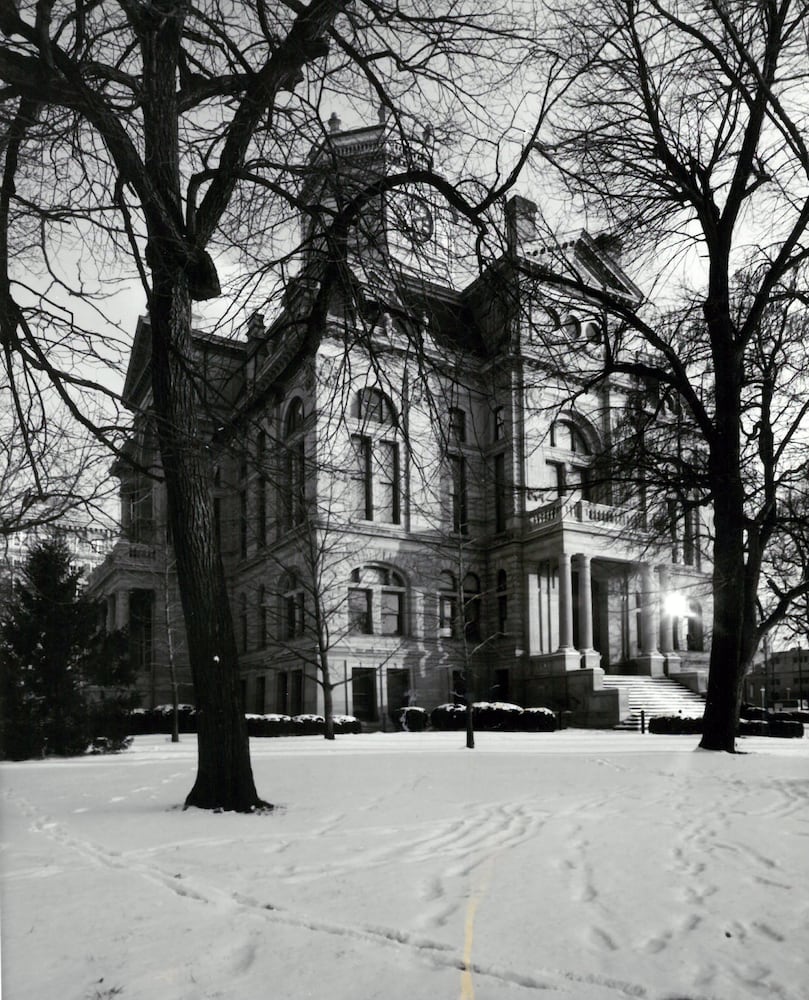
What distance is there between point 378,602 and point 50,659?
20841 millimetres

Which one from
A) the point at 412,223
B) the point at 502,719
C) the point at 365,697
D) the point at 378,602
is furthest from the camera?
the point at 378,602

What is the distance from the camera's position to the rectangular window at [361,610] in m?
35.7

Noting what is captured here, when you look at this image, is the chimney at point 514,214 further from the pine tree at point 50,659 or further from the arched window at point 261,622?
the arched window at point 261,622

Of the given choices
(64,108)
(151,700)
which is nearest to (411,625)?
(151,700)

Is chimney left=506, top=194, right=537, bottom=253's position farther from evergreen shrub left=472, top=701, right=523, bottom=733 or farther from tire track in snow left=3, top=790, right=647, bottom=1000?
evergreen shrub left=472, top=701, right=523, bottom=733

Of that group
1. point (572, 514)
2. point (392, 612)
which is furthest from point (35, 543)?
point (572, 514)

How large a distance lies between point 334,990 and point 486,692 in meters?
34.8

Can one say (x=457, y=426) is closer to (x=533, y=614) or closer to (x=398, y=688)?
(x=533, y=614)

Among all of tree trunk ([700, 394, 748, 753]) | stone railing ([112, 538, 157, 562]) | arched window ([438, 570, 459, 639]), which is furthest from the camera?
arched window ([438, 570, 459, 639])

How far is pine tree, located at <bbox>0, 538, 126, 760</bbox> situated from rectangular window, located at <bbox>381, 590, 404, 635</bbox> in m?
20.3

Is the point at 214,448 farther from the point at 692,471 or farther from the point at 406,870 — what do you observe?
the point at 692,471

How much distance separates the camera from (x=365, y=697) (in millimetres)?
35938

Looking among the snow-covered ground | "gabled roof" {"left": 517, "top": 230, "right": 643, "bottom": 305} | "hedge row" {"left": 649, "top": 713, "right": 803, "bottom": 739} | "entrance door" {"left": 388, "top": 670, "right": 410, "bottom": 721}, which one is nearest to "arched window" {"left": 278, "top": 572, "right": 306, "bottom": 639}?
"entrance door" {"left": 388, "top": 670, "right": 410, "bottom": 721}

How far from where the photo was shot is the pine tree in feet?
53.0
